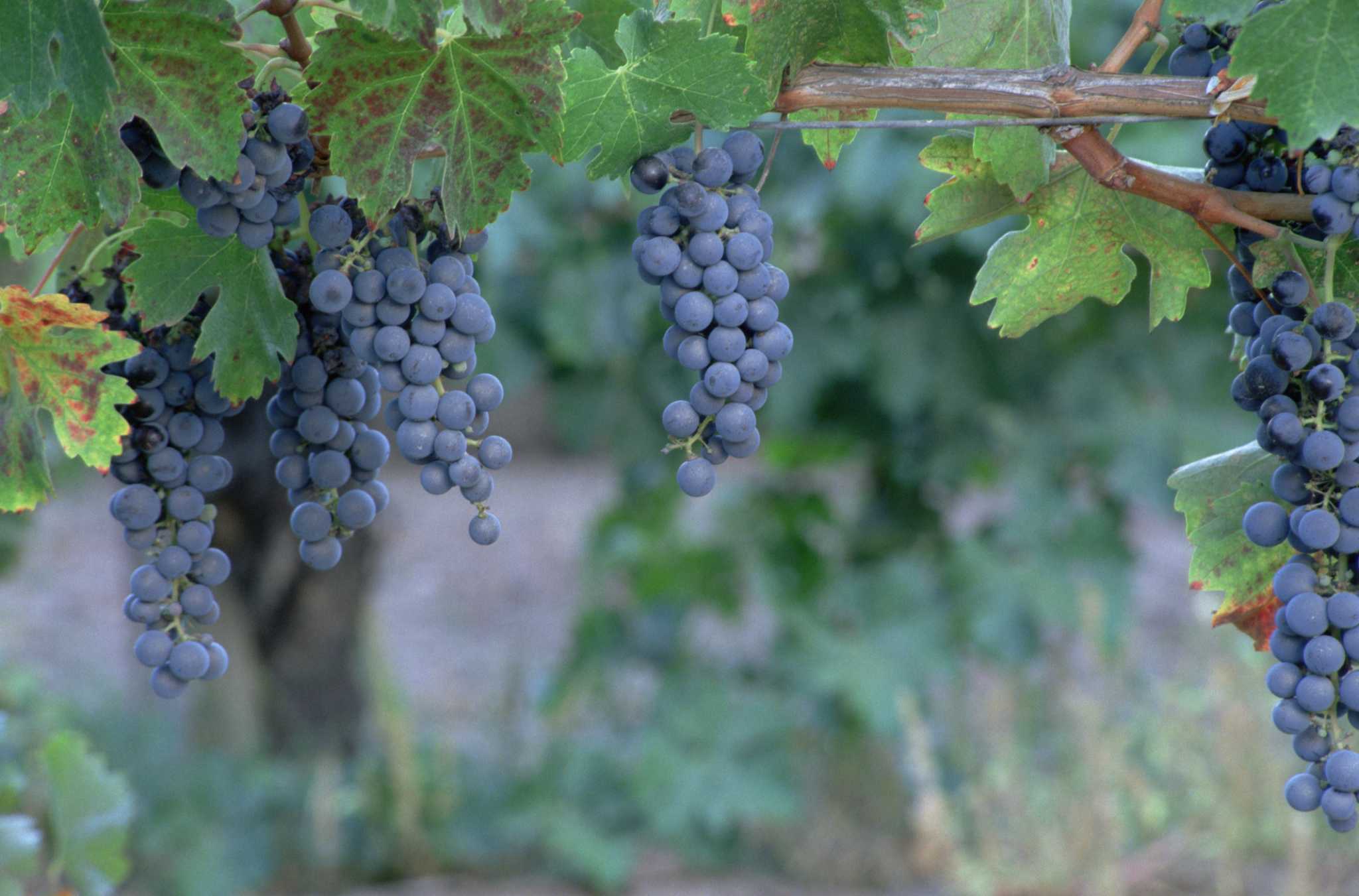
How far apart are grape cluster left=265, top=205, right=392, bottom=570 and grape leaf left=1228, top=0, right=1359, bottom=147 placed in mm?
570

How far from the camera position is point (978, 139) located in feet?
2.89

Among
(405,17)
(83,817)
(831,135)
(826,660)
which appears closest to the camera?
(405,17)

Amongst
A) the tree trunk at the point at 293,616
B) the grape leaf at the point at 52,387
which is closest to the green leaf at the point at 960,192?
A: the grape leaf at the point at 52,387

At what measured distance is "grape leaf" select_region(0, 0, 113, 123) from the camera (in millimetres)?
682

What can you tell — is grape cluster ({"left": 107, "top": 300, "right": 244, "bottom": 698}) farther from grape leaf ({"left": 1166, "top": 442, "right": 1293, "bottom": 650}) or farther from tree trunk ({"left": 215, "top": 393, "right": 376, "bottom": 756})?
tree trunk ({"left": 215, "top": 393, "right": 376, "bottom": 756})

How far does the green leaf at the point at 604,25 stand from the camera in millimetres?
913

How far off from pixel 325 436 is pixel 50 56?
0.88 feet

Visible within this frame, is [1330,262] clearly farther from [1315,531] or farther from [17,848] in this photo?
[17,848]

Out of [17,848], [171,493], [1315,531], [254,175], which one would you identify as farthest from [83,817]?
[1315,531]

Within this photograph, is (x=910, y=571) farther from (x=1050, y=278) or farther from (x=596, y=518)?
(x=1050, y=278)

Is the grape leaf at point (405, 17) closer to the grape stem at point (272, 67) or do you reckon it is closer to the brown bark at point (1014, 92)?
the grape stem at point (272, 67)

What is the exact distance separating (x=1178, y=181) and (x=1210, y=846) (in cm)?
259

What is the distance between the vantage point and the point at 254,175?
71 centimetres

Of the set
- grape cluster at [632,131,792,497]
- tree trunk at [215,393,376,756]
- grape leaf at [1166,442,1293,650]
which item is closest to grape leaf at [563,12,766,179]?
grape cluster at [632,131,792,497]
